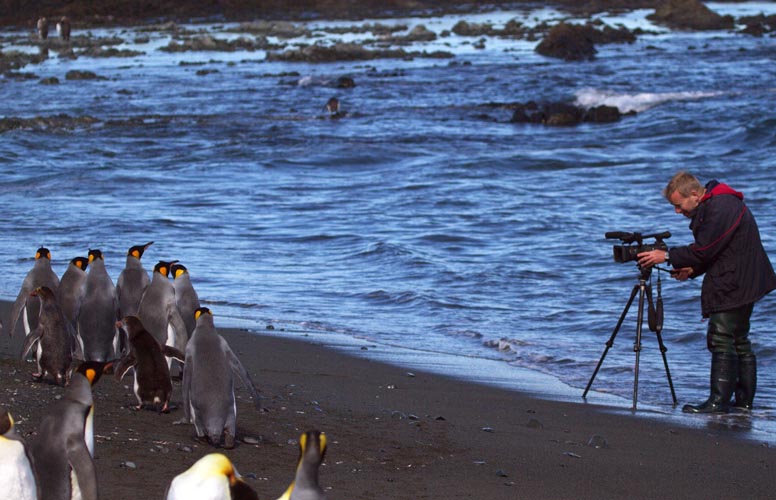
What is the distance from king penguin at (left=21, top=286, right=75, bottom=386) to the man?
117 inches

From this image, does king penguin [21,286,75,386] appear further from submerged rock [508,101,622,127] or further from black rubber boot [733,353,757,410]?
submerged rock [508,101,622,127]

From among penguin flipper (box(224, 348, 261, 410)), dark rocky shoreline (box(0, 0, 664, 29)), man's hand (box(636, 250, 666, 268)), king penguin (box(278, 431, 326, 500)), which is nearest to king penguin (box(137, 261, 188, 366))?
penguin flipper (box(224, 348, 261, 410))

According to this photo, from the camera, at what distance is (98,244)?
1080cm

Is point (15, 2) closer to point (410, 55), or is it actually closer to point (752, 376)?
point (410, 55)

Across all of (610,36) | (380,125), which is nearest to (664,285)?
(380,125)

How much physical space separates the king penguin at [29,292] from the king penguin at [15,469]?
317 cm

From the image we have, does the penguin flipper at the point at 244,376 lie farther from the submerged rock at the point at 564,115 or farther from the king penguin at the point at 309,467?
the submerged rock at the point at 564,115

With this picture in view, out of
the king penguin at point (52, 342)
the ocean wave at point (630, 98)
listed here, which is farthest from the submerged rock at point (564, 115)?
the king penguin at point (52, 342)

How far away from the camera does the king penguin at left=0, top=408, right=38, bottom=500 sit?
3570 millimetres

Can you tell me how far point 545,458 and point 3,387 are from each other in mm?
2502

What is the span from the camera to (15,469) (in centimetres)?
358

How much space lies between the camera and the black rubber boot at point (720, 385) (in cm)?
620

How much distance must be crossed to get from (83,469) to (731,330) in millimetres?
3759

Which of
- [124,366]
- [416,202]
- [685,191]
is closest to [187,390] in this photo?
[124,366]
